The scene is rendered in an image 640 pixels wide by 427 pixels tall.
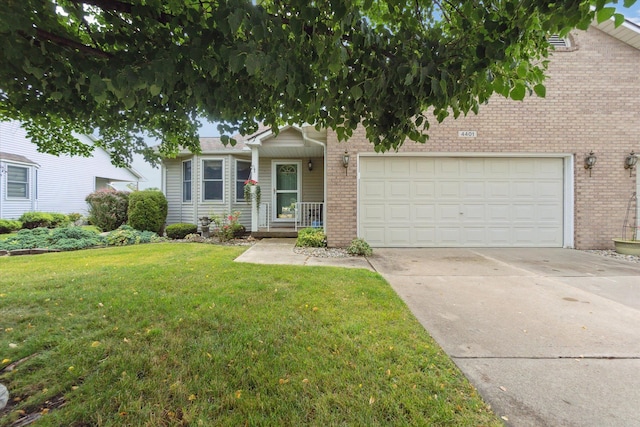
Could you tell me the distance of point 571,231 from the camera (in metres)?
7.77

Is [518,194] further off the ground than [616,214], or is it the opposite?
[518,194]

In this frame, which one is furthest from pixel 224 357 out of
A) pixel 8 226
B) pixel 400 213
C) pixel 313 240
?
pixel 8 226

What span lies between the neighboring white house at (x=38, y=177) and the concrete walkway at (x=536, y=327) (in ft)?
42.4

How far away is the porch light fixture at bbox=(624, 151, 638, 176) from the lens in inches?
296

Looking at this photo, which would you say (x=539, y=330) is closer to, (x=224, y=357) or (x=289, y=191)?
(x=224, y=357)

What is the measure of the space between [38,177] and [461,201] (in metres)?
18.7

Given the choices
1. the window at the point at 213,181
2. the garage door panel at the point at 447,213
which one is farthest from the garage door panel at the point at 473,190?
the window at the point at 213,181

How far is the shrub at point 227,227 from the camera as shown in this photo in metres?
9.23

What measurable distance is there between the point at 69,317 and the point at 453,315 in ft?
14.2

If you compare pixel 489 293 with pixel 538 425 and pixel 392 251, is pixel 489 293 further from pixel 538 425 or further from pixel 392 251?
pixel 392 251

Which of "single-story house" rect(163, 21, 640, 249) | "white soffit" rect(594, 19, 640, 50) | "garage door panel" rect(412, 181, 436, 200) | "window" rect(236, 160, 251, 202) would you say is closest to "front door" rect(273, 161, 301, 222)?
"window" rect(236, 160, 251, 202)

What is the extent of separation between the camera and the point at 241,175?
11164 millimetres

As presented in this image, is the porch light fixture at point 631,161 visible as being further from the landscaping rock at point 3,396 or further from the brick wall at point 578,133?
the landscaping rock at point 3,396

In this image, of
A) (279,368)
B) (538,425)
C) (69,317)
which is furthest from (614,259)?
(69,317)
